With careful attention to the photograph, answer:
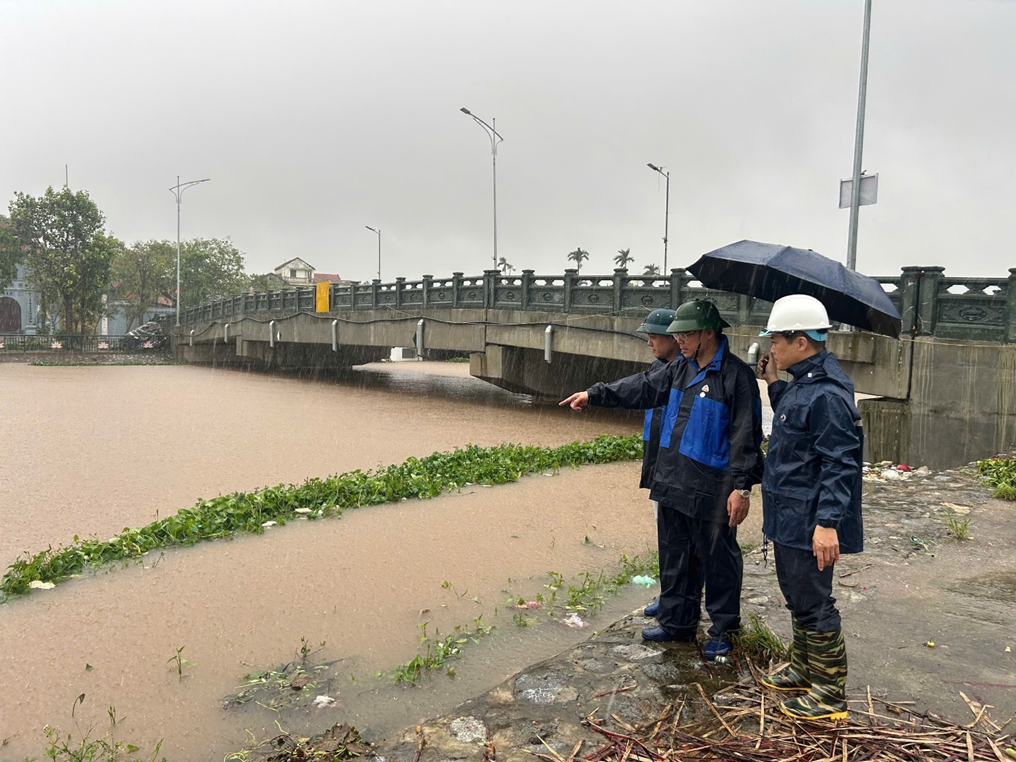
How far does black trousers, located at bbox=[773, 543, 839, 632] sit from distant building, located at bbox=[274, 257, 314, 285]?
82487mm

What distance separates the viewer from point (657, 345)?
4.05 metres

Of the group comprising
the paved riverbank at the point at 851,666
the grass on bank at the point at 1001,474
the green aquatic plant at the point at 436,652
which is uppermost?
the grass on bank at the point at 1001,474

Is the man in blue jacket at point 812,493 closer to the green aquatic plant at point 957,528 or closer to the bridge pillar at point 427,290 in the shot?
the green aquatic plant at point 957,528

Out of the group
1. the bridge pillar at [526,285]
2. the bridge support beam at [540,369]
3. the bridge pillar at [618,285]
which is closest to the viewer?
the bridge pillar at [618,285]

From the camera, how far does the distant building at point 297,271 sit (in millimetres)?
81688

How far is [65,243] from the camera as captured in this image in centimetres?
4088

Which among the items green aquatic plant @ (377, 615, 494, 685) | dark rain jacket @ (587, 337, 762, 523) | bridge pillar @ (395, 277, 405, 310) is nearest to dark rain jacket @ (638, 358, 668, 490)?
dark rain jacket @ (587, 337, 762, 523)

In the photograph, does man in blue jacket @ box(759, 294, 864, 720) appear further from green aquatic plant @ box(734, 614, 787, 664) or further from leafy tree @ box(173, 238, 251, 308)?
leafy tree @ box(173, 238, 251, 308)

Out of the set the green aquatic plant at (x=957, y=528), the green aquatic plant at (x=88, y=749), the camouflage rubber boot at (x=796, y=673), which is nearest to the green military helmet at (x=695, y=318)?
the camouflage rubber boot at (x=796, y=673)

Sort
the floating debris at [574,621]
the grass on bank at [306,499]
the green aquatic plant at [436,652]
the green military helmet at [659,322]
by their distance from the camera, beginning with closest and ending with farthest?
the green aquatic plant at [436,652]
the green military helmet at [659,322]
the floating debris at [574,621]
the grass on bank at [306,499]

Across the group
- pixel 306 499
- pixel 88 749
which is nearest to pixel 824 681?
pixel 88 749

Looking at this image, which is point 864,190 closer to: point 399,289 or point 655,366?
point 655,366

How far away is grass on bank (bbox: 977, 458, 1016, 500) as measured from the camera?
671 centimetres

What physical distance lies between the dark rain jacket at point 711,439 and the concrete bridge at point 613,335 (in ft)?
24.1
